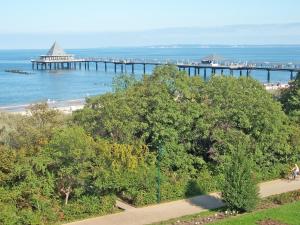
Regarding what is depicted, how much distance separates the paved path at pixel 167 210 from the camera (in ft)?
70.7

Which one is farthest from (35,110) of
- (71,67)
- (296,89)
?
(71,67)

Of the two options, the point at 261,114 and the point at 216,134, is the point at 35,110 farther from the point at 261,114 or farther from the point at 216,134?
the point at 261,114

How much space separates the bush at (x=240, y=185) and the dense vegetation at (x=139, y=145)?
58 cm

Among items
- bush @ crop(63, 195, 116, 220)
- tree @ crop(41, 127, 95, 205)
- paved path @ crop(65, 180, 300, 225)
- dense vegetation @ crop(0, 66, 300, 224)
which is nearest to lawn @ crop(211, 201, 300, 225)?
paved path @ crop(65, 180, 300, 225)

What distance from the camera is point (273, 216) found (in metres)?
21.5

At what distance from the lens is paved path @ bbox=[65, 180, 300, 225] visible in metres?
21.5

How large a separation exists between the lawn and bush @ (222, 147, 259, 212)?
1.81 feet

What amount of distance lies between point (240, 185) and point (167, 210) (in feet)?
11.0

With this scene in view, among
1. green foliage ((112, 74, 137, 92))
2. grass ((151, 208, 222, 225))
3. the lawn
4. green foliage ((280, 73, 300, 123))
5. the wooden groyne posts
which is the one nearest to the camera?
the lawn

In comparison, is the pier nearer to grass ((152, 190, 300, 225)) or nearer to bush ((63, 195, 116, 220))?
grass ((152, 190, 300, 225))

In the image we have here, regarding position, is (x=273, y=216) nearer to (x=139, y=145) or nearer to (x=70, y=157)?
(x=139, y=145)

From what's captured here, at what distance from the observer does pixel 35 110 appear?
86.3 ft

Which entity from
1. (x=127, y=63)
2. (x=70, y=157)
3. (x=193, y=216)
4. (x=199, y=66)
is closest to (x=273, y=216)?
(x=193, y=216)

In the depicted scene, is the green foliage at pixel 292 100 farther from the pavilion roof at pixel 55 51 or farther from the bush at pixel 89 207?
the pavilion roof at pixel 55 51
